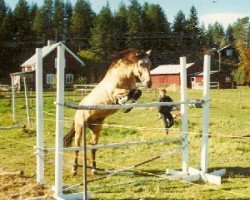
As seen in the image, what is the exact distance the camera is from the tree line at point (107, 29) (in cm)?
9025

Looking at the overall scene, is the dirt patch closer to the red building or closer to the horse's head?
the horse's head

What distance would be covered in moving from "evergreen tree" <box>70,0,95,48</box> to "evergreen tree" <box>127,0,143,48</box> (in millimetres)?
9914

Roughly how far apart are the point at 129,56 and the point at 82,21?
98.8m

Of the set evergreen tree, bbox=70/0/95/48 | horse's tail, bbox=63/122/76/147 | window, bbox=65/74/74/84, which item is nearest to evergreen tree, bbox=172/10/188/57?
evergreen tree, bbox=70/0/95/48

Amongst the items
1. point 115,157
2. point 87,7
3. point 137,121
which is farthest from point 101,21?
point 115,157

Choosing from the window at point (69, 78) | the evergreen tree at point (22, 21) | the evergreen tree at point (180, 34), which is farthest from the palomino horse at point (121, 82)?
the evergreen tree at point (180, 34)

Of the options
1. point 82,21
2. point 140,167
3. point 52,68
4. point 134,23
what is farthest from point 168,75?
point 140,167

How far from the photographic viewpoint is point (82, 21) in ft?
342

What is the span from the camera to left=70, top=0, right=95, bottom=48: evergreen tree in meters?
103

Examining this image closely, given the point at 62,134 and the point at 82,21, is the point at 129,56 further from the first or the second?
the point at 82,21

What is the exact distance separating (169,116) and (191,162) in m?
5.72

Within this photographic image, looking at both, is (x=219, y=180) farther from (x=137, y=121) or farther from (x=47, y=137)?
(x=137, y=121)

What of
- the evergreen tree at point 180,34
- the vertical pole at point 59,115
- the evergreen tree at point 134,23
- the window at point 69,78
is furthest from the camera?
the evergreen tree at point 180,34

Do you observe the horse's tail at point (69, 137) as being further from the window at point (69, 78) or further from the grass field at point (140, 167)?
the window at point (69, 78)
